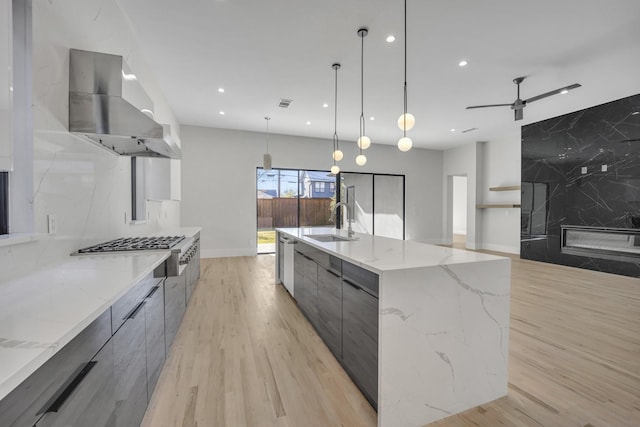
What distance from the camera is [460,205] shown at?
11.9 metres

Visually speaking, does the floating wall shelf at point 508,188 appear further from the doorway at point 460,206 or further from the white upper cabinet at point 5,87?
the white upper cabinet at point 5,87

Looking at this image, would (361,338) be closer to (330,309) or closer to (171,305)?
(330,309)

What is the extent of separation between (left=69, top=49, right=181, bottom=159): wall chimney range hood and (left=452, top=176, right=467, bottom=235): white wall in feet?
39.6

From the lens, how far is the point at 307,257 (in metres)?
2.80

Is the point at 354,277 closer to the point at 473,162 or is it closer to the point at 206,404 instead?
the point at 206,404

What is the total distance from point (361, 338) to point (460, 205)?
11.8 m

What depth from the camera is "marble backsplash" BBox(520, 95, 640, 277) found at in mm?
4699

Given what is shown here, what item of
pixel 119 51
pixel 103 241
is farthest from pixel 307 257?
pixel 119 51

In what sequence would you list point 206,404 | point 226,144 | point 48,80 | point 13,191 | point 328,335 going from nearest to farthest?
point 13,191
point 48,80
point 206,404
point 328,335
point 226,144

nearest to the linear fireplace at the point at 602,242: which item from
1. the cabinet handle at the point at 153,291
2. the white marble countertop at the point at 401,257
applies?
the white marble countertop at the point at 401,257

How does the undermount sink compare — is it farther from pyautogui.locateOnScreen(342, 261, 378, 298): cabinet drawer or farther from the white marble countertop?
pyautogui.locateOnScreen(342, 261, 378, 298): cabinet drawer

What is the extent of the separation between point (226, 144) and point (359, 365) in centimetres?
622

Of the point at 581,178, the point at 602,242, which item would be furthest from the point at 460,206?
the point at 602,242

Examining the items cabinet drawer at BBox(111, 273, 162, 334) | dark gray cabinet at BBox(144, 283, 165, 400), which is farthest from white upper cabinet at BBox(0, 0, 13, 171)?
dark gray cabinet at BBox(144, 283, 165, 400)
